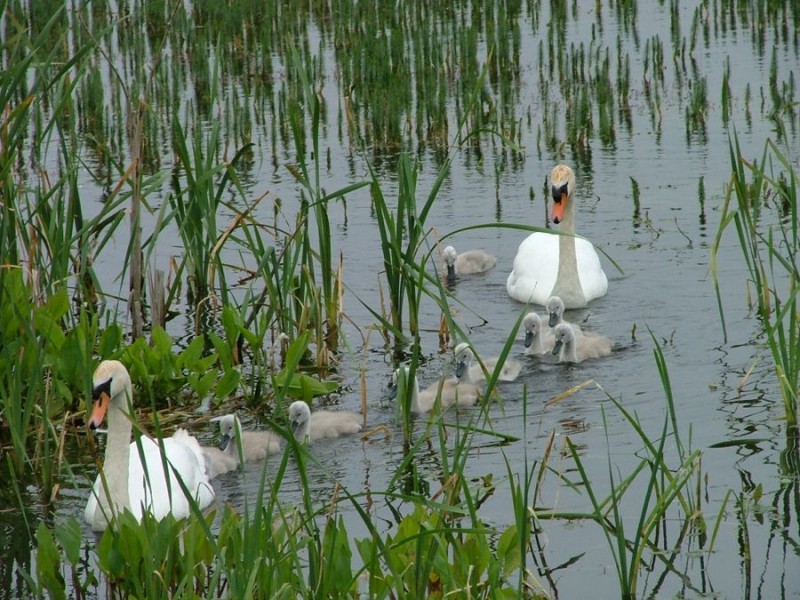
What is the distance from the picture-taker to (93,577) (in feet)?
15.5

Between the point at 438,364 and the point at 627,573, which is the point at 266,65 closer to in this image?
the point at 438,364

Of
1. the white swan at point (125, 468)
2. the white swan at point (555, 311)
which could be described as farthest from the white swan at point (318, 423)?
the white swan at point (555, 311)

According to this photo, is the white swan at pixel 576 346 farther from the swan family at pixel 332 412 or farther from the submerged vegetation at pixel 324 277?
the submerged vegetation at pixel 324 277

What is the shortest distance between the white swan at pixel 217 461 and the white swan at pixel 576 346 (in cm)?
208

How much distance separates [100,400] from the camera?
575 centimetres

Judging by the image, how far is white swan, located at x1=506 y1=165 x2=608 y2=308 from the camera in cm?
906

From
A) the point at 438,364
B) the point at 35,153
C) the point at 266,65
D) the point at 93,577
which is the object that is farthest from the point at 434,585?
the point at 266,65

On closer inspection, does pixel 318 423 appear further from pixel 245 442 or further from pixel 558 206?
pixel 558 206

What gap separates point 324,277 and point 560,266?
7.26ft

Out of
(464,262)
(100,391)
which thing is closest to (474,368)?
(464,262)

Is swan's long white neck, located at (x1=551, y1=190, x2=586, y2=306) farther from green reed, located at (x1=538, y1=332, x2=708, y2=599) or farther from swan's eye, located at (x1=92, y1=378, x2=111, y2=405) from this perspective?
swan's eye, located at (x1=92, y1=378, x2=111, y2=405)

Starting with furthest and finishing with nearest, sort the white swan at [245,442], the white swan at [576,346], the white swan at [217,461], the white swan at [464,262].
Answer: the white swan at [464,262] < the white swan at [576,346] < the white swan at [245,442] < the white swan at [217,461]

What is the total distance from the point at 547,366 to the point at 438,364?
0.59m

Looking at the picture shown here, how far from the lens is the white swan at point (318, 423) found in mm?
6582
